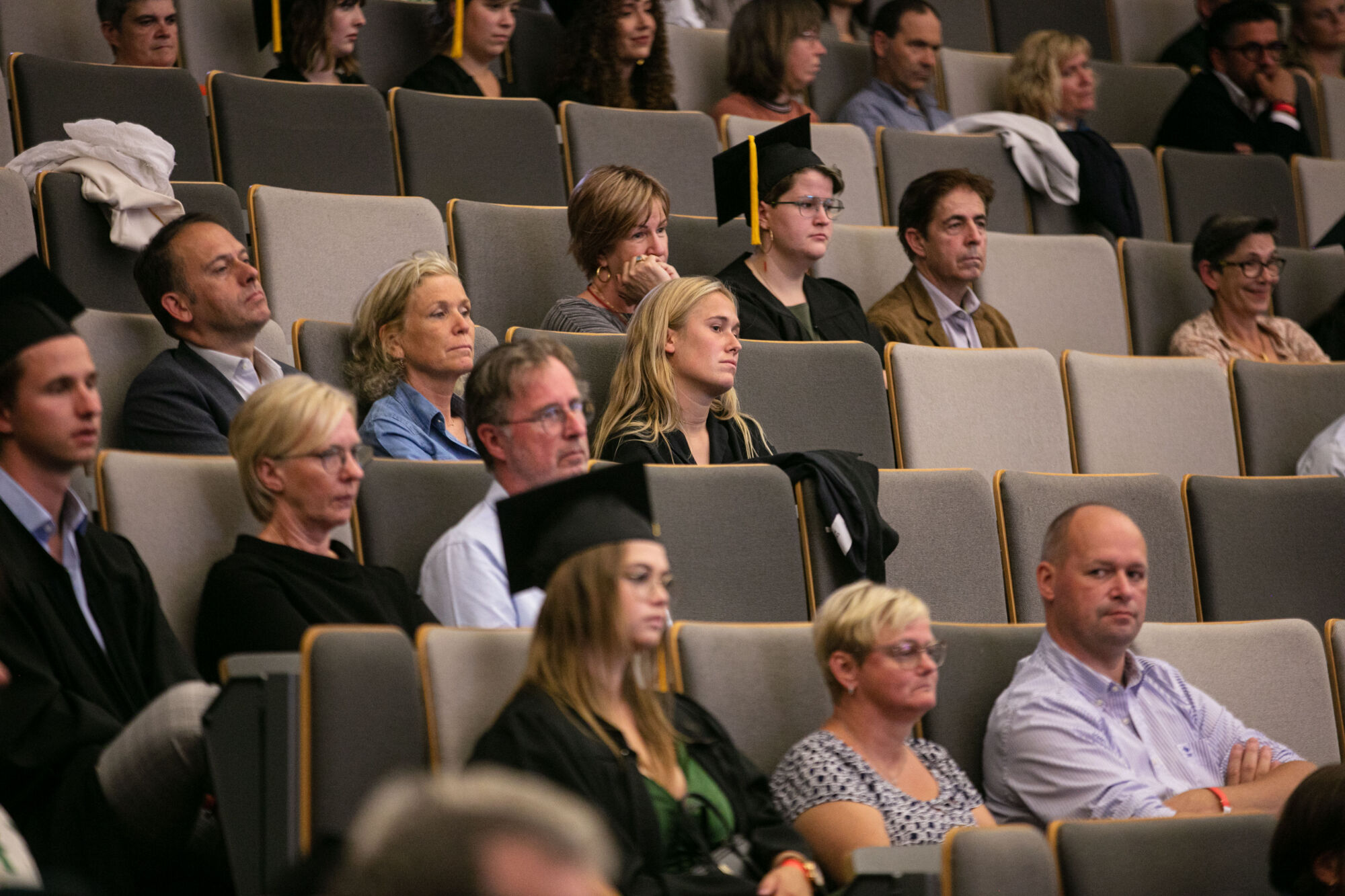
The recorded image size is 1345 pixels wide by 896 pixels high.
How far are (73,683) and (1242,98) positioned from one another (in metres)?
4.55

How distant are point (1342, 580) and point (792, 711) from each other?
1529 millimetres

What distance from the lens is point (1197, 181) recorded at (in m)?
4.92

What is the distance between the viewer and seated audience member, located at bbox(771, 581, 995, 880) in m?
2.15

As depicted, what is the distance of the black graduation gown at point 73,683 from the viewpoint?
1825mm

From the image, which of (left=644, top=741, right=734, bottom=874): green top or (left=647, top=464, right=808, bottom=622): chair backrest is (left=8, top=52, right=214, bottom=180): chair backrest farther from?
(left=644, top=741, right=734, bottom=874): green top

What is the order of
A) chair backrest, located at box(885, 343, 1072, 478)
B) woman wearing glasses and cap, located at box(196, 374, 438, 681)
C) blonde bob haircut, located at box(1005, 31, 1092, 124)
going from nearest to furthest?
woman wearing glasses and cap, located at box(196, 374, 438, 681), chair backrest, located at box(885, 343, 1072, 478), blonde bob haircut, located at box(1005, 31, 1092, 124)

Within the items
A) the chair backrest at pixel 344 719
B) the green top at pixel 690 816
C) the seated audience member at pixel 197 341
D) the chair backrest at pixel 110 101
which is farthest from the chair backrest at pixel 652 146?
the chair backrest at pixel 344 719

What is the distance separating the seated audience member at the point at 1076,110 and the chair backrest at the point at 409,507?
271 centimetres

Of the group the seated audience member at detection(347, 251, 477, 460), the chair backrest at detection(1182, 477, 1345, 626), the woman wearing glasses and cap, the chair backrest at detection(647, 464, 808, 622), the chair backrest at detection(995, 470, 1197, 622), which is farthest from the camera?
the chair backrest at detection(1182, 477, 1345, 626)

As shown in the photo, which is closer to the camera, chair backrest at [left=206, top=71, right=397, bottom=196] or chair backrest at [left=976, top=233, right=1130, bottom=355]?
chair backrest at [left=206, top=71, right=397, bottom=196]

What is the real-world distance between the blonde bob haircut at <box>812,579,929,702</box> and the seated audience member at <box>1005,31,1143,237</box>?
2.63m

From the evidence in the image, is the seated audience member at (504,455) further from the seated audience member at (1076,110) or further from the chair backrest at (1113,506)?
the seated audience member at (1076,110)

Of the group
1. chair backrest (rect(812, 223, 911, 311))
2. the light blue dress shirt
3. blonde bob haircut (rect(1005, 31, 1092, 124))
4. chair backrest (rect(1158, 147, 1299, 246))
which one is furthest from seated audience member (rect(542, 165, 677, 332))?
chair backrest (rect(1158, 147, 1299, 246))

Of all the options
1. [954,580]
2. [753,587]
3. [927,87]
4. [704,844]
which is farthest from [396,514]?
[927,87]
